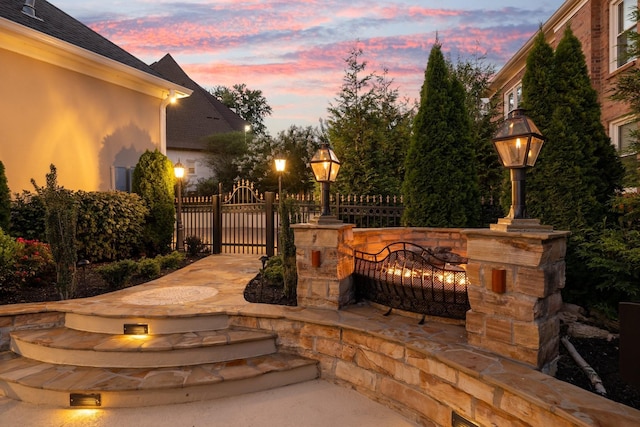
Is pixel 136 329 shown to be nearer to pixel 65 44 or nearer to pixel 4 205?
pixel 4 205

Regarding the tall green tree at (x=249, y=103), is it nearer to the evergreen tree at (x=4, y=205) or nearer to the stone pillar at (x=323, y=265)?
the evergreen tree at (x=4, y=205)

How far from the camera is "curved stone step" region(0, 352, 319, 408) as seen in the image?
3066 millimetres

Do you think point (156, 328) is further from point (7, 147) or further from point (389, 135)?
point (389, 135)

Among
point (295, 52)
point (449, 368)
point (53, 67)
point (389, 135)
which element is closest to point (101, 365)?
point (449, 368)

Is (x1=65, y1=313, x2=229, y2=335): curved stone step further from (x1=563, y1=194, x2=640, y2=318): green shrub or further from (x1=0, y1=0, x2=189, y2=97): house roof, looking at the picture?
(x1=0, y1=0, x2=189, y2=97): house roof

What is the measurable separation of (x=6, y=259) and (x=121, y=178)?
465 centimetres

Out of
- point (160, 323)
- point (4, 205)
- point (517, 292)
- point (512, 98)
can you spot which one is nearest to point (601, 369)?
point (517, 292)

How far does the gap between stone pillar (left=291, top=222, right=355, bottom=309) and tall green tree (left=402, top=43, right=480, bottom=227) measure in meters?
2.31

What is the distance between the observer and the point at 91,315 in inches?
155

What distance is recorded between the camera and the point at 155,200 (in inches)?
332

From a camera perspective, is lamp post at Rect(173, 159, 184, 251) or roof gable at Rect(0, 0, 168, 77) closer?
roof gable at Rect(0, 0, 168, 77)

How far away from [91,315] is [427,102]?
5.34 m

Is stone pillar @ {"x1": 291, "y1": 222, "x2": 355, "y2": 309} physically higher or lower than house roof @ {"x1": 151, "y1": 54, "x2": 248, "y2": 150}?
lower

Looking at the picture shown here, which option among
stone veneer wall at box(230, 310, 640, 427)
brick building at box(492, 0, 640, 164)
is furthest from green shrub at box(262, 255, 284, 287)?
brick building at box(492, 0, 640, 164)
